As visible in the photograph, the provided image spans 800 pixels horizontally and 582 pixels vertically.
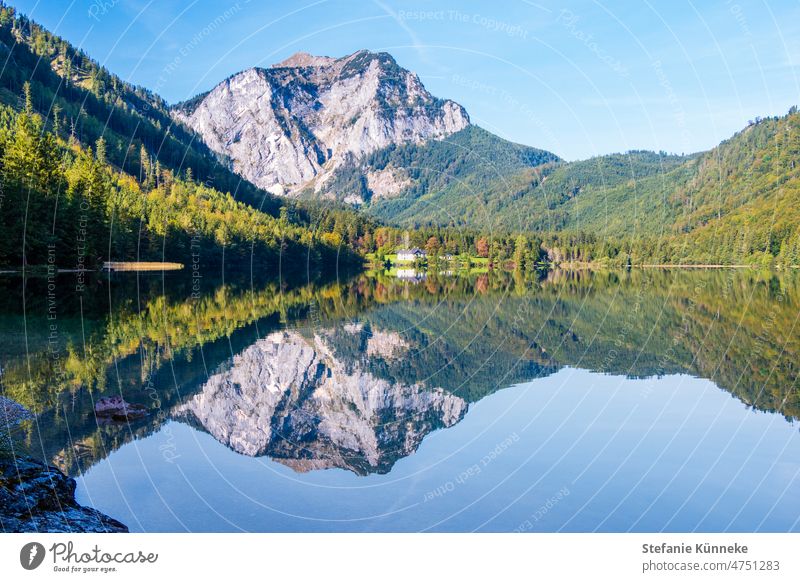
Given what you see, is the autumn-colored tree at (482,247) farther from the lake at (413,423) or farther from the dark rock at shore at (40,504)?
the dark rock at shore at (40,504)

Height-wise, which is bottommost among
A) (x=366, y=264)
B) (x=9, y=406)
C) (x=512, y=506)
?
(x=512, y=506)

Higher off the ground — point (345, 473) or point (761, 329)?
point (761, 329)

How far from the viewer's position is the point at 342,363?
87.1ft

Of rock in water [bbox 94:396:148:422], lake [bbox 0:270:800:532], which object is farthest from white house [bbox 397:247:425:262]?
rock in water [bbox 94:396:148:422]

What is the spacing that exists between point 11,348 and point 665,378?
2546 centimetres

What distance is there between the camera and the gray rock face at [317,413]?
15.2 metres

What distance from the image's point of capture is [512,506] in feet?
39.4

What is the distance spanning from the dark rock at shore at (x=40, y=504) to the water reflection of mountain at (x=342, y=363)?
5.53 feet

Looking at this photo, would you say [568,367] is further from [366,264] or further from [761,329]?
[366,264]

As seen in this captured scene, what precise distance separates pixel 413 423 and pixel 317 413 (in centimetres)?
293

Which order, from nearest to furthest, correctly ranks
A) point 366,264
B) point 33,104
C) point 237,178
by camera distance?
point 33,104 < point 366,264 < point 237,178

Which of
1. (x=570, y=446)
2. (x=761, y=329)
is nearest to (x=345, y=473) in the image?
(x=570, y=446)
